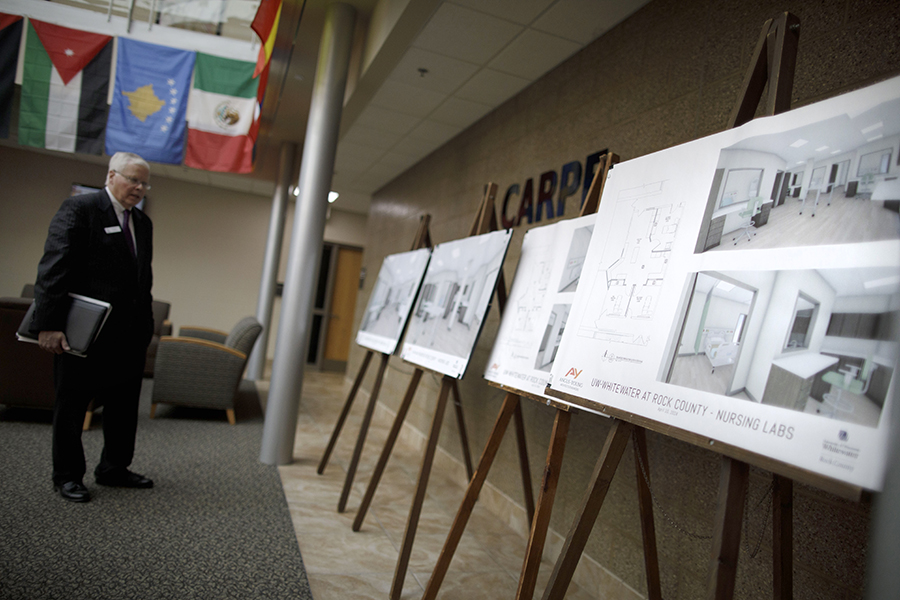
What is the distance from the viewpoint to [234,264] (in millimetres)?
9219

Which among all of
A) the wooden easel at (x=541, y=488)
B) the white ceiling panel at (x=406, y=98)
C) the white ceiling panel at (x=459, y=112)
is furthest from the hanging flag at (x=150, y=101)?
the wooden easel at (x=541, y=488)

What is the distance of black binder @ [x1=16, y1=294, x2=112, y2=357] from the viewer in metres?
2.29

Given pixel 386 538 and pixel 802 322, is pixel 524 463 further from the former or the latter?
pixel 802 322

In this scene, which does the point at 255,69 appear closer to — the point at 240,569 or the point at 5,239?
the point at 240,569

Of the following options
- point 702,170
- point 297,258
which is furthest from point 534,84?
point 702,170

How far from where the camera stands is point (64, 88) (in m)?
4.24

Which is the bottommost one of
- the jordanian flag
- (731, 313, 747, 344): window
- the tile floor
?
the tile floor

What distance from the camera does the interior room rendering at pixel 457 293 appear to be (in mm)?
2316

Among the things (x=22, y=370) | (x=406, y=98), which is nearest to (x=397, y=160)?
(x=406, y=98)

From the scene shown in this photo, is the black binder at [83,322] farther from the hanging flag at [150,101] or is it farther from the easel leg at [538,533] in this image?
the hanging flag at [150,101]

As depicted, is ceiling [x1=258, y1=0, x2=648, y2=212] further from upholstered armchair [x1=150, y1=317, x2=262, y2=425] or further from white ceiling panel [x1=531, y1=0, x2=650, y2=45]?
upholstered armchair [x1=150, y1=317, x2=262, y2=425]

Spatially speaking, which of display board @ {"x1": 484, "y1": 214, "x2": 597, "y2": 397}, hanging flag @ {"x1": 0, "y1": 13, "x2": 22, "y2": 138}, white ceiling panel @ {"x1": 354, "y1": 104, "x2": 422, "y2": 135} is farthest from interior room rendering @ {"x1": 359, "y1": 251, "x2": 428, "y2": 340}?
hanging flag @ {"x1": 0, "y1": 13, "x2": 22, "y2": 138}

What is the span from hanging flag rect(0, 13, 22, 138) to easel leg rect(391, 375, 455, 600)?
403 centimetres

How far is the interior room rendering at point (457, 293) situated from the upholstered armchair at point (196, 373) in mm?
2310
